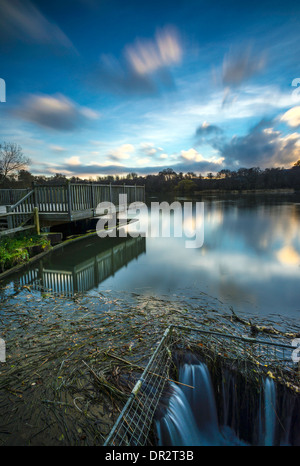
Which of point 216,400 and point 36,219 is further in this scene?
point 36,219

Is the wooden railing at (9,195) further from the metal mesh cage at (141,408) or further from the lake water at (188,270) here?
the metal mesh cage at (141,408)

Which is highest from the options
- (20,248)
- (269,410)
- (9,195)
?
(9,195)

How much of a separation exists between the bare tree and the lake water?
21707mm

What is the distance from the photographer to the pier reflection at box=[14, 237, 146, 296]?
5992 millimetres

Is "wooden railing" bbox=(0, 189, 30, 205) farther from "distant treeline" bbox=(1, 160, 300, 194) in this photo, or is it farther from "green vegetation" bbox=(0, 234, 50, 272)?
"distant treeline" bbox=(1, 160, 300, 194)

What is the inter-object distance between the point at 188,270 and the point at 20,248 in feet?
18.2

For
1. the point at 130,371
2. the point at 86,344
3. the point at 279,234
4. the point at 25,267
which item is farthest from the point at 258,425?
the point at 279,234

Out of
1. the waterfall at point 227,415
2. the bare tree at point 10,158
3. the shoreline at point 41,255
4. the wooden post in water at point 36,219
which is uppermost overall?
the bare tree at point 10,158

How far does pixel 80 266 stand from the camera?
777 cm

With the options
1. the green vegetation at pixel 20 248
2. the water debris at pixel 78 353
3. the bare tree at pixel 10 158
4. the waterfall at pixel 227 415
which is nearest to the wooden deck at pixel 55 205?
the green vegetation at pixel 20 248

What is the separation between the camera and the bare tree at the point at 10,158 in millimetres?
26688

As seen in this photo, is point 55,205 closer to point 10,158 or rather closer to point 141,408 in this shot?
point 141,408

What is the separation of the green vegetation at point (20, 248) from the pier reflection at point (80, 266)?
0.49 m

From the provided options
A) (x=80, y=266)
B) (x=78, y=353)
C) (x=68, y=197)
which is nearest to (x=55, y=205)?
(x=68, y=197)
